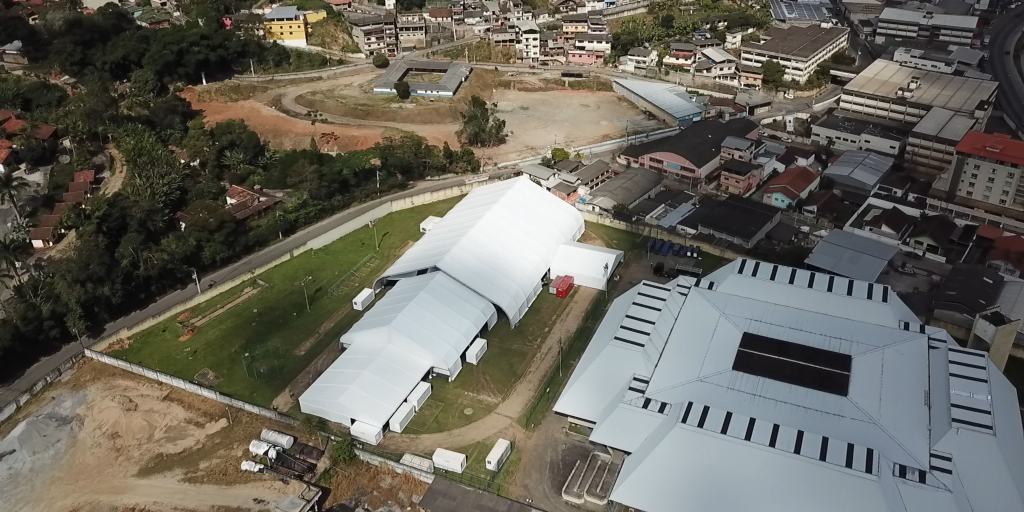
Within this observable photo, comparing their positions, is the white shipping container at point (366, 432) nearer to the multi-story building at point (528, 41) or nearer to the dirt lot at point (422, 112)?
the dirt lot at point (422, 112)

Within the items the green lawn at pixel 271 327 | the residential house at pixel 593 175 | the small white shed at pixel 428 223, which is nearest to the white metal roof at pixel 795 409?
the green lawn at pixel 271 327

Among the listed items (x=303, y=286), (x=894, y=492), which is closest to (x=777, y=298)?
(x=894, y=492)

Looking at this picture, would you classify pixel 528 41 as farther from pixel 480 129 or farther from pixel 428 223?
pixel 428 223

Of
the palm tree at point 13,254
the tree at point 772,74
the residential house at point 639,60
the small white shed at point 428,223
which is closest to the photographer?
the palm tree at point 13,254

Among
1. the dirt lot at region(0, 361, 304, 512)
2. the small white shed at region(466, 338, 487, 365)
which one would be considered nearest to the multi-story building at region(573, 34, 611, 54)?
the small white shed at region(466, 338, 487, 365)

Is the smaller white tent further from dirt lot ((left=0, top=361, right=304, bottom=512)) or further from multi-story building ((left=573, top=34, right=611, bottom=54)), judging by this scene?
multi-story building ((left=573, top=34, right=611, bottom=54))

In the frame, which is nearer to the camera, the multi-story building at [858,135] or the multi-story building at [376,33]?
the multi-story building at [858,135]

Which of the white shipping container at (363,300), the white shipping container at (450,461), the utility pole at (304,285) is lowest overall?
the white shipping container at (450,461)
